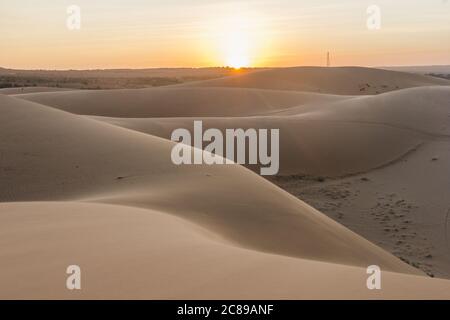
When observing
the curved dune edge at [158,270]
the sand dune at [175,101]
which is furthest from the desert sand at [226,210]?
the sand dune at [175,101]

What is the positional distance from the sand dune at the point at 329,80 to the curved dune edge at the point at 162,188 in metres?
37.9

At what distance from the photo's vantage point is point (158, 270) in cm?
355

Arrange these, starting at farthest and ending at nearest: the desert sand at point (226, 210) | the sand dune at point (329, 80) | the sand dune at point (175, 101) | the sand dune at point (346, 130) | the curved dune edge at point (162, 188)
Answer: the sand dune at point (329, 80), the sand dune at point (175, 101), the sand dune at point (346, 130), the curved dune edge at point (162, 188), the desert sand at point (226, 210)

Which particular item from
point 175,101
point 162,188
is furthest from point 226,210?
point 175,101

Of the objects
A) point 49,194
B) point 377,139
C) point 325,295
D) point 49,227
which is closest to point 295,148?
point 377,139

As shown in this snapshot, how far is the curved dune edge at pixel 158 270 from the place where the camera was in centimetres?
316

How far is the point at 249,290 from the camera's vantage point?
3.23 meters

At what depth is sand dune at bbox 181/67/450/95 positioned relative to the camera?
166 ft

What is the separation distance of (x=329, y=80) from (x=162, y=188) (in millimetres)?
48083

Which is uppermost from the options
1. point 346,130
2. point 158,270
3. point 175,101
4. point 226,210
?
point 175,101

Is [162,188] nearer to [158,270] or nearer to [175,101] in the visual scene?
[158,270]

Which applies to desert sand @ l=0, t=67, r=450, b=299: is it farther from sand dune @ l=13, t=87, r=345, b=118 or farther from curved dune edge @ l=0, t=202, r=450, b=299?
sand dune @ l=13, t=87, r=345, b=118

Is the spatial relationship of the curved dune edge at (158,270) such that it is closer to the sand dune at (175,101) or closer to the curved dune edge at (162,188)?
the curved dune edge at (162,188)
